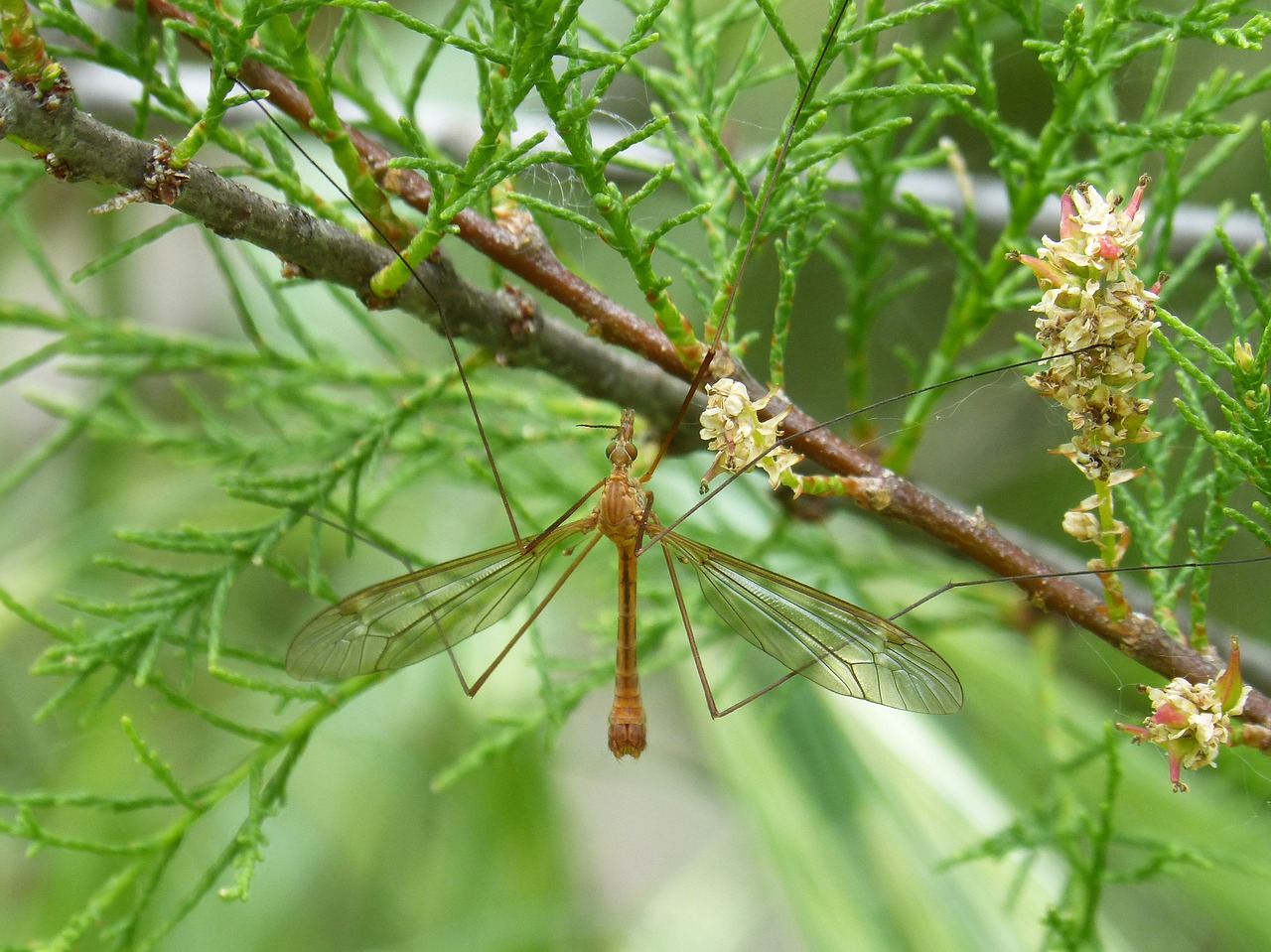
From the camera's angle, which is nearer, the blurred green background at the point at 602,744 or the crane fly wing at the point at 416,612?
the crane fly wing at the point at 416,612

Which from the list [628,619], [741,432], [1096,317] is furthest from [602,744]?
[1096,317]

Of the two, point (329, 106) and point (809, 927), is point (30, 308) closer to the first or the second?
point (329, 106)

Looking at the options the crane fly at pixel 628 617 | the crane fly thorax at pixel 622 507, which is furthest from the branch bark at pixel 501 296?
the crane fly thorax at pixel 622 507

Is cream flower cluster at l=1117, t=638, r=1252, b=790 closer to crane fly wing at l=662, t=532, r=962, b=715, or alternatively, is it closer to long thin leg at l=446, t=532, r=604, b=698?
crane fly wing at l=662, t=532, r=962, b=715

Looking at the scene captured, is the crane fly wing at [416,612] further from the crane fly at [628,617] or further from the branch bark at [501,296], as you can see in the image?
the branch bark at [501,296]

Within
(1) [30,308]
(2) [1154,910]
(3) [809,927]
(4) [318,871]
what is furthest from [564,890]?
(1) [30,308]

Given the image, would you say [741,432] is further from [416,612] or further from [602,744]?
[602,744]
